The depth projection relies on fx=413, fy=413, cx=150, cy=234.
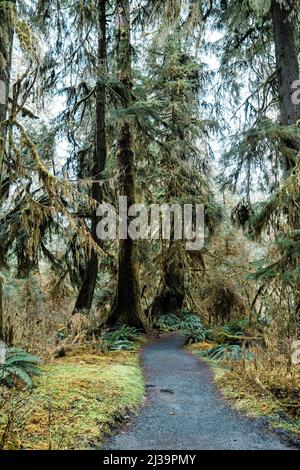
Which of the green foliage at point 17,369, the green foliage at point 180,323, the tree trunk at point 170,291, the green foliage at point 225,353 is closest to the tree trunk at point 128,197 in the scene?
the green foliage at point 180,323

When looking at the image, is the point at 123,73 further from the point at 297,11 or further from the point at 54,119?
the point at 297,11

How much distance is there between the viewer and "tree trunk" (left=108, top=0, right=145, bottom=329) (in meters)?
11.2

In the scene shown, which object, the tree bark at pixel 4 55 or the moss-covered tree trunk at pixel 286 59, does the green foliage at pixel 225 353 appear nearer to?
the moss-covered tree trunk at pixel 286 59

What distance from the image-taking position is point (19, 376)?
474 cm

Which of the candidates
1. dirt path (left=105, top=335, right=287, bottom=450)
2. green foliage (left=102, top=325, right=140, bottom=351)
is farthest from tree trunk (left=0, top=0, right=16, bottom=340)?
green foliage (left=102, top=325, right=140, bottom=351)

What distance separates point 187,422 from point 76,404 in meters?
1.18

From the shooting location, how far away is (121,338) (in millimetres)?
9961

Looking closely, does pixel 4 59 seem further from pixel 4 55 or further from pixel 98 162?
pixel 98 162

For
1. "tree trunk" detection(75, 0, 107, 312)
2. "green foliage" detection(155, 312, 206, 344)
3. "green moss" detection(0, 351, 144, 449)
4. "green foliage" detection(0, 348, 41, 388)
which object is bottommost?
"green foliage" detection(155, 312, 206, 344)

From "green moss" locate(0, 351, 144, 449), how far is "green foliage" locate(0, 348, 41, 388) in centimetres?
17

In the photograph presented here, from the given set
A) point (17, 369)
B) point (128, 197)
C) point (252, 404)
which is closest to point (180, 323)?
point (128, 197)

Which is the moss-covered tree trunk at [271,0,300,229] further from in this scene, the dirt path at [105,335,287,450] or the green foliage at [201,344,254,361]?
the dirt path at [105,335,287,450]
